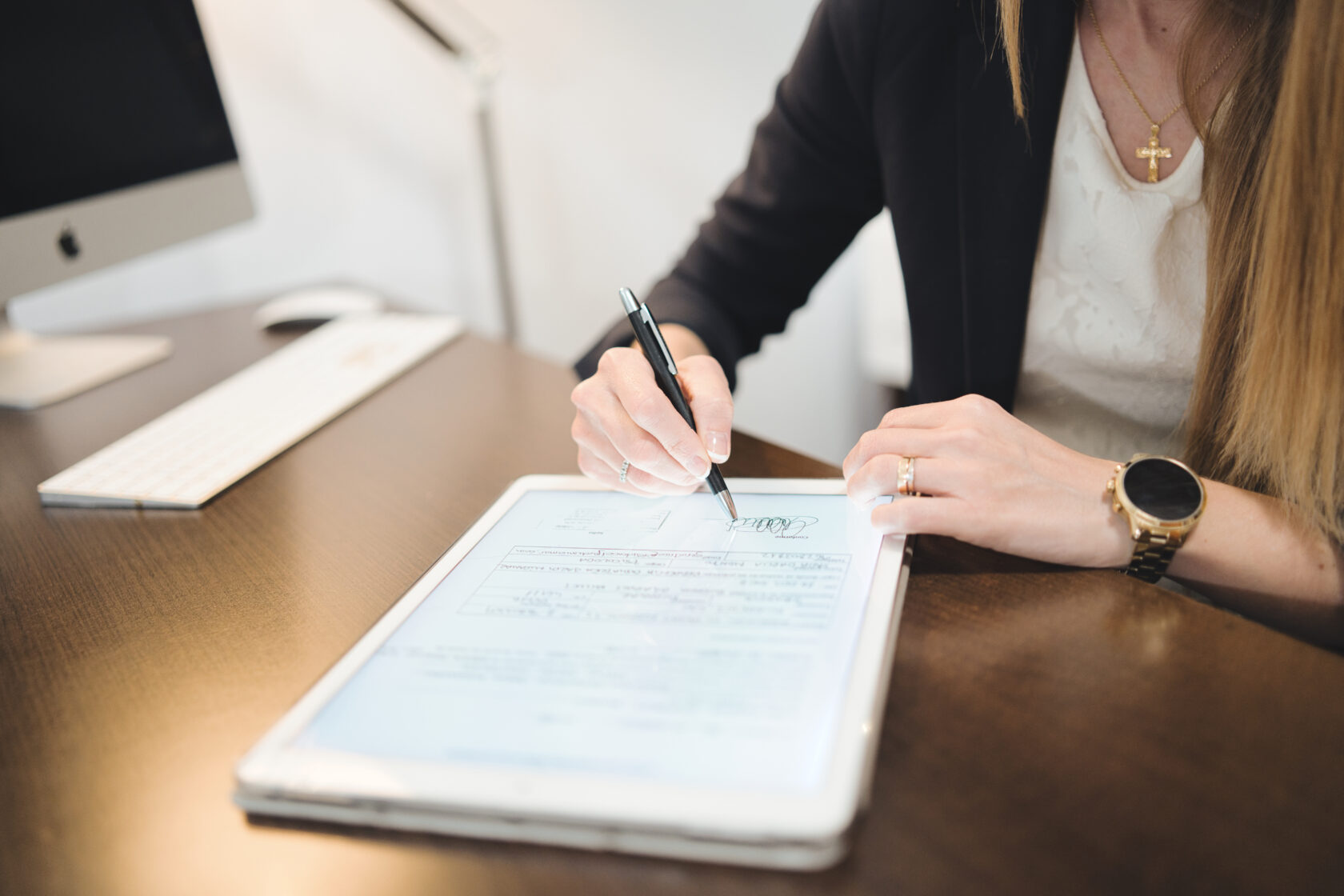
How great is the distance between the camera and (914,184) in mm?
695

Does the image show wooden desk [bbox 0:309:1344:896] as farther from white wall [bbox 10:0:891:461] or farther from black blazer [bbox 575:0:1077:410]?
white wall [bbox 10:0:891:461]

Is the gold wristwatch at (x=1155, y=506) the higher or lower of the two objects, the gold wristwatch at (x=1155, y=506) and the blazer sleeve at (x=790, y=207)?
the lower

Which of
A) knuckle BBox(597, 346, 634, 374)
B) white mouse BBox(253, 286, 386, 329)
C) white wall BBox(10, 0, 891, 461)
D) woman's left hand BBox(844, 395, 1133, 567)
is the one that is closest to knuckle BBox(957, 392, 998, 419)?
woman's left hand BBox(844, 395, 1133, 567)

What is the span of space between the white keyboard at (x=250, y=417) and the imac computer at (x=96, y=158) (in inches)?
7.6

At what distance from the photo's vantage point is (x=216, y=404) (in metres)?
0.78

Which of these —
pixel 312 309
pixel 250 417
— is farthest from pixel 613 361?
pixel 312 309

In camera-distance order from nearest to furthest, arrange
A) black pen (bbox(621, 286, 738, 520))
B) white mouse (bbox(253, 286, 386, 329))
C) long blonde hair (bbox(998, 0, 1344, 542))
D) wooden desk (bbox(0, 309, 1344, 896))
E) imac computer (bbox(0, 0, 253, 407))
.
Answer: wooden desk (bbox(0, 309, 1344, 896)) < long blonde hair (bbox(998, 0, 1344, 542)) < black pen (bbox(621, 286, 738, 520)) < imac computer (bbox(0, 0, 253, 407)) < white mouse (bbox(253, 286, 386, 329))

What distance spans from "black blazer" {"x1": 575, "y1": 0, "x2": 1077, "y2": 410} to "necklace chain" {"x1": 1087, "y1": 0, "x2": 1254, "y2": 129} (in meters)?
0.04

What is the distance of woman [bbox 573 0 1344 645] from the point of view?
450mm

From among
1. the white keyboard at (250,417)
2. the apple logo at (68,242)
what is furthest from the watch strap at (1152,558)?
the apple logo at (68,242)

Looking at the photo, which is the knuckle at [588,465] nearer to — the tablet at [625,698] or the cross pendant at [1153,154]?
the tablet at [625,698]

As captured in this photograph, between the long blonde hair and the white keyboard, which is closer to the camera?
the long blonde hair

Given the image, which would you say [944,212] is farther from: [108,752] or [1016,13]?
[108,752]

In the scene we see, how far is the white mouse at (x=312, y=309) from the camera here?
3.35 feet
